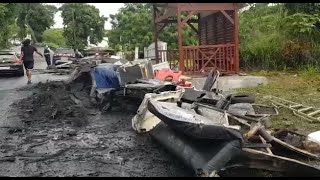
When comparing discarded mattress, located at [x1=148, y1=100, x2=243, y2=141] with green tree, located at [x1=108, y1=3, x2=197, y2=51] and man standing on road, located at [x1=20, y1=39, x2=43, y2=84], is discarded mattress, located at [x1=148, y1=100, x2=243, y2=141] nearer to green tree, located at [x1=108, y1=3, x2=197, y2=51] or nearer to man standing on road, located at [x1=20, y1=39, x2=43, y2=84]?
man standing on road, located at [x1=20, y1=39, x2=43, y2=84]

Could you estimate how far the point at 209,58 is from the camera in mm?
14227

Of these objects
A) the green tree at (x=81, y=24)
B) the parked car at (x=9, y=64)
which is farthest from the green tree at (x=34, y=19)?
the parked car at (x=9, y=64)

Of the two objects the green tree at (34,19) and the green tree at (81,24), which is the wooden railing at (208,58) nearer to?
the green tree at (81,24)

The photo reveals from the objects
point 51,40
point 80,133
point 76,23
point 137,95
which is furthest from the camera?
point 51,40

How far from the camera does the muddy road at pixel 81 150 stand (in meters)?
5.42

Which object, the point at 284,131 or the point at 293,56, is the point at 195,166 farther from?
the point at 293,56

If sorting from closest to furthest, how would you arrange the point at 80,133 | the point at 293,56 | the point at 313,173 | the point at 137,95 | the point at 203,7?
the point at 313,173 < the point at 80,133 < the point at 137,95 < the point at 203,7 < the point at 293,56

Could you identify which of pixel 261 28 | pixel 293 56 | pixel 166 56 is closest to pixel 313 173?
pixel 293 56

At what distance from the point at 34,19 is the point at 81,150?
71.1m

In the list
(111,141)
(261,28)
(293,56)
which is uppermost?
(261,28)

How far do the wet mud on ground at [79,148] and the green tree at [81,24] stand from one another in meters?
44.6

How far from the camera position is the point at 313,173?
472 centimetres

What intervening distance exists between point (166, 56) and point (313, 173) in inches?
564

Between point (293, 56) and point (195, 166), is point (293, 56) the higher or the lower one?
the higher one
